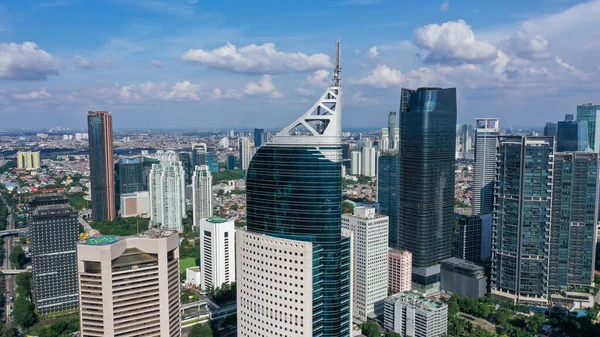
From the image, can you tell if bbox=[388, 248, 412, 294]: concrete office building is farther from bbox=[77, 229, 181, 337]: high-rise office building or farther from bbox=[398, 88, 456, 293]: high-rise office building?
bbox=[77, 229, 181, 337]: high-rise office building

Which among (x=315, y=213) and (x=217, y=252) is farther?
(x=217, y=252)

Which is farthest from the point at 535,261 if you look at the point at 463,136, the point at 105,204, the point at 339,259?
the point at 463,136

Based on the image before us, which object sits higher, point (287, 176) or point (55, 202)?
point (287, 176)

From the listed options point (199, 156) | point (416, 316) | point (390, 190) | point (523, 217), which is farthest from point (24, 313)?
point (199, 156)

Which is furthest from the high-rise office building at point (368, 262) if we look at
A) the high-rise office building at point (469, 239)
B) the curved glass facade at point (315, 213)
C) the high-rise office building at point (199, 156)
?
the high-rise office building at point (199, 156)

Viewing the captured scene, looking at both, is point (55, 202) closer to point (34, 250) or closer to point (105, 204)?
point (34, 250)

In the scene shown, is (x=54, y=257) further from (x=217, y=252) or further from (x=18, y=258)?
(x=217, y=252)

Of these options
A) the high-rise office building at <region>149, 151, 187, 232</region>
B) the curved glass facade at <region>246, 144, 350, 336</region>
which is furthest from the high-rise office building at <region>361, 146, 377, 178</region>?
the curved glass facade at <region>246, 144, 350, 336</region>
